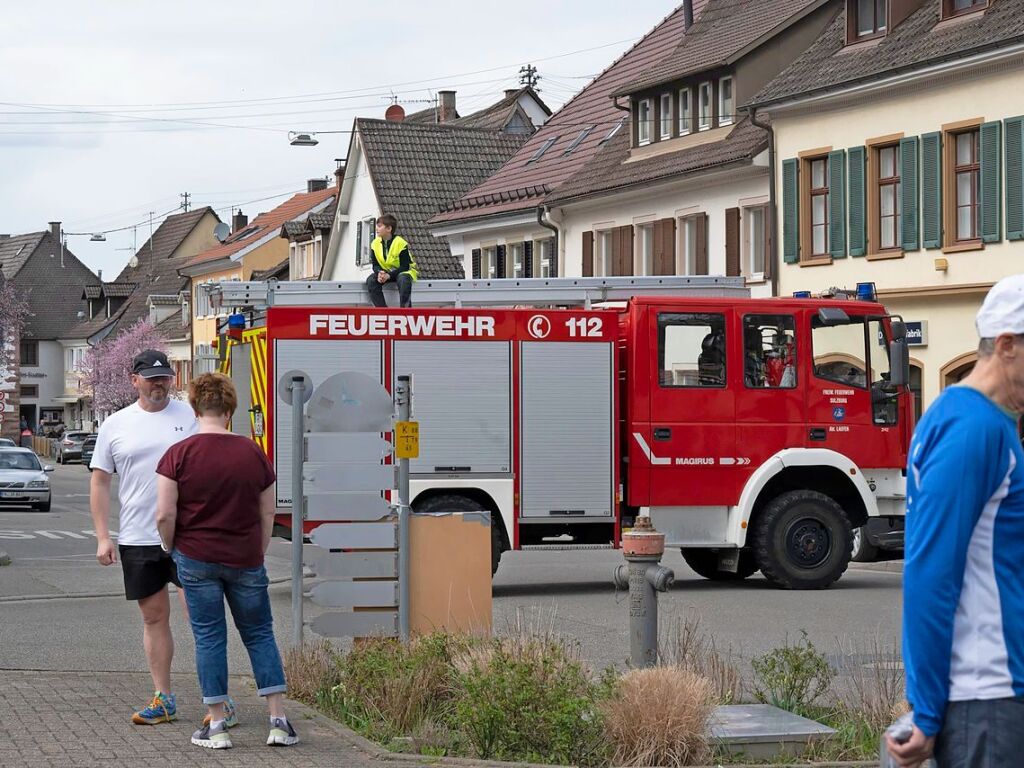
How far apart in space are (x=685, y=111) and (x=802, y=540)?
69.2ft

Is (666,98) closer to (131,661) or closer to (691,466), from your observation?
(691,466)

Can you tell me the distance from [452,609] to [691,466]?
7338mm

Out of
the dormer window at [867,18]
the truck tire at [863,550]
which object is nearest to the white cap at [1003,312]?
the truck tire at [863,550]

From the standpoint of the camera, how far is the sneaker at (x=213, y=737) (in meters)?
8.30

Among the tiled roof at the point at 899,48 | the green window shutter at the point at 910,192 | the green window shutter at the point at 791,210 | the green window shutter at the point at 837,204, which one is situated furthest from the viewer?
the green window shutter at the point at 791,210

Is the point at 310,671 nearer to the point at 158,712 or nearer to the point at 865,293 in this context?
the point at 158,712

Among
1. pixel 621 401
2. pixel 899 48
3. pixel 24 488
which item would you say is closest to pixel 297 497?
pixel 621 401

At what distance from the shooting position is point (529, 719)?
316 inches

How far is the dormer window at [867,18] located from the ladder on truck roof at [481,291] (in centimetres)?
1457

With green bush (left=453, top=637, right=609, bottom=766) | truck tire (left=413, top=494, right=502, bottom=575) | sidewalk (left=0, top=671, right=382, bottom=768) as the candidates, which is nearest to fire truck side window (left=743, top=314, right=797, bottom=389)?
truck tire (left=413, top=494, right=502, bottom=575)

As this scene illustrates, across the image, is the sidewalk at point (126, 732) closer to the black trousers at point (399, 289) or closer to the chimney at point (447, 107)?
the black trousers at point (399, 289)

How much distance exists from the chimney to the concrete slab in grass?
6112 cm

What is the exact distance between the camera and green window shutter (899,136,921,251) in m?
29.2

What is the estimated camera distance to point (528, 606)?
1686cm
